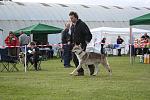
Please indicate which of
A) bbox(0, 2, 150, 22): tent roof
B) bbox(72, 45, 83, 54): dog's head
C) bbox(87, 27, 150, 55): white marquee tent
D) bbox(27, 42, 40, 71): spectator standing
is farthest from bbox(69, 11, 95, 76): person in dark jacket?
bbox(0, 2, 150, 22): tent roof

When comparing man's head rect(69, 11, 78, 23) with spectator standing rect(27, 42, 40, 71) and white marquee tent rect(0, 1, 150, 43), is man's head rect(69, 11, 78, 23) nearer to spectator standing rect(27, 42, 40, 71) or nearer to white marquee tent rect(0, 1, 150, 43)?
spectator standing rect(27, 42, 40, 71)

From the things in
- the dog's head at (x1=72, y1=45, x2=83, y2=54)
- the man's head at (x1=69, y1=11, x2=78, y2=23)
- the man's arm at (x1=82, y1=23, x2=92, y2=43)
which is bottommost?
the dog's head at (x1=72, y1=45, x2=83, y2=54)

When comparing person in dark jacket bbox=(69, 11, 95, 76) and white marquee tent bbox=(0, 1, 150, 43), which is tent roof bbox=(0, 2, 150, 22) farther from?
person in dark jacket bbox=(69, 11, 95, 76)

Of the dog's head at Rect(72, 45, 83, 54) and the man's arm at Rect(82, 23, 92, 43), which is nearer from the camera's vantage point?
the dog's head at Rect(72, 45, 83, 54)

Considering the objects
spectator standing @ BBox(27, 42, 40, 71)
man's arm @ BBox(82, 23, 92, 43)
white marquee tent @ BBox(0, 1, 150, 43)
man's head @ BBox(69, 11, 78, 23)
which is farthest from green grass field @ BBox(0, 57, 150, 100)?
white marquee tent @ BBox(0, 1, 150, 43)

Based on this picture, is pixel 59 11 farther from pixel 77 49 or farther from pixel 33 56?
pixel 77 49

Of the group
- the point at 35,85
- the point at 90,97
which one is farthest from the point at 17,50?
the point at 90,97

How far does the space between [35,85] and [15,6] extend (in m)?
25.6

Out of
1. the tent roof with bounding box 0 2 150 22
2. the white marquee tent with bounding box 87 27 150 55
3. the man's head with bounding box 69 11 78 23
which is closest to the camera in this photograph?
the man's head with bounding box 69 11 78 23

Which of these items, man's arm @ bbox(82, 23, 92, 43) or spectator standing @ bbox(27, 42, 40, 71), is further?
spectator standing @ bbox(27, 42, 40, 71)

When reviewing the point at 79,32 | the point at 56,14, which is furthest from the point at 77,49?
the point at 56,14

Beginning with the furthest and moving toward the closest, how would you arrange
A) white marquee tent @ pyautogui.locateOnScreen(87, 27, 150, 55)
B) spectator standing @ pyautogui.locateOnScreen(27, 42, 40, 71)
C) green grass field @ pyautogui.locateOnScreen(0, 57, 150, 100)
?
white marquee tent @ pyautogui.locateOnScreen(87, 27, 150, 55) → spectator standing @ pyautogui.locateOnScreen(27, 42, 40, 71) → green grass field @ pyautogui.locateOnScreen(0, 57, 150, 100)

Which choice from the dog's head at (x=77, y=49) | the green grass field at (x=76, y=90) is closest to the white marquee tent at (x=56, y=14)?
the dog's head at (x=77, y=49)

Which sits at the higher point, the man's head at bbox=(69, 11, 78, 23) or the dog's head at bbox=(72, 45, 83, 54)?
the man's head at bbox=(69, 11, 78, 23)
